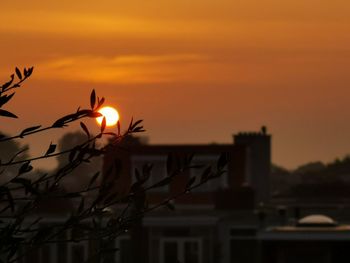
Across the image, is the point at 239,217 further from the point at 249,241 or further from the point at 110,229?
the point at 110,229

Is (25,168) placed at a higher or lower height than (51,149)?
lower

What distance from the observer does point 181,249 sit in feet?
207

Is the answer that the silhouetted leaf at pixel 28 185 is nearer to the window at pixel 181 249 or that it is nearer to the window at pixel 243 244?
the window at pixel 181 249

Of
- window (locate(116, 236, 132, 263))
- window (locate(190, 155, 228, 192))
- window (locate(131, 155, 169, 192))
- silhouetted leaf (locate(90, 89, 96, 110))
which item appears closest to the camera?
silhouetted leaf (locate(90, 89, 96, 110))

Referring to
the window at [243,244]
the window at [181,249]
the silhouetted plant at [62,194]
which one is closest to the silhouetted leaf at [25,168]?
the silhouetted plant at [62,194]

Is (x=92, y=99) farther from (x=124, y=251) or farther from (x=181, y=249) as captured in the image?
(x=181, y=249)

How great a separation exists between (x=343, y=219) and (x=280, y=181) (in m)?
75.6

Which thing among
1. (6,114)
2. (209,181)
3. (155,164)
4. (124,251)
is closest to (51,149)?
(6,114)

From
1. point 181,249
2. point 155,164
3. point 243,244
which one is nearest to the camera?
point 243,244

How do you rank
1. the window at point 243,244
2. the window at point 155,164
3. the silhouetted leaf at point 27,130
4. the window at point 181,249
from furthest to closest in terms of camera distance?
the window at point 155,164, the window at point 243,244, the window at point 181,249, the silhouetted leaf at point 27,130

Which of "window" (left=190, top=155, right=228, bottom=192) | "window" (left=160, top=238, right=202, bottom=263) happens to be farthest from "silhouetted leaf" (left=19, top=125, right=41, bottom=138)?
"window" (left=190, top=155, right=228, bottom=192)

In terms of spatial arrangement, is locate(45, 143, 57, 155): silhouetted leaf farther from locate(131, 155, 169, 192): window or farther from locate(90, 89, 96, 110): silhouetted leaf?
locate(131, 155, 169, 192): window

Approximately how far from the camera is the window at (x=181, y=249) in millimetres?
62625

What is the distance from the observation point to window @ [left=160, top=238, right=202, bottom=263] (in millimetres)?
62625
